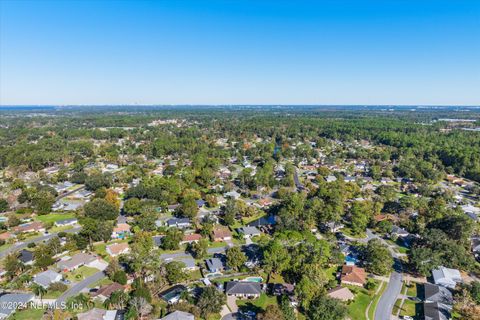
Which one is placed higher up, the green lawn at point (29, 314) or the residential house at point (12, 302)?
the residential house at point (12, 302)

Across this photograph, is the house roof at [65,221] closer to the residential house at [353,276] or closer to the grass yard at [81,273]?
the grass yard at [81,273]

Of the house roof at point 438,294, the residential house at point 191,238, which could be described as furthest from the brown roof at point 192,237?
the house roof at point 438,294

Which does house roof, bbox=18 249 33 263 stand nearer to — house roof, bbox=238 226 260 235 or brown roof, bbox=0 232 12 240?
brown roof, bbox=0 232 12 240

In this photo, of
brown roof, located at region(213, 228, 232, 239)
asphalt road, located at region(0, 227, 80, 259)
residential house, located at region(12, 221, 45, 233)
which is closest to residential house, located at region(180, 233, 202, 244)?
brown roof, located at region(213, 228, 232, 239)

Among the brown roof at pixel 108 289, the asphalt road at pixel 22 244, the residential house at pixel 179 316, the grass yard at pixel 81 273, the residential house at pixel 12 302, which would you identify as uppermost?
the residential house at pixel 179 316

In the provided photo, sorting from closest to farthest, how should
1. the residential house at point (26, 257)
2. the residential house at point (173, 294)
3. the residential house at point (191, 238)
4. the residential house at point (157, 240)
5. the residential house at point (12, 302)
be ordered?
the residential house at point (12, 302) → the residential house at point (173, 294) → the residential house at point (26, 257) → the residential house at point (157, 240) → the residential house at point (191, 238)

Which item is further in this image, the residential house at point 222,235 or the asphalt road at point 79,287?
the residential house at point 222,235
